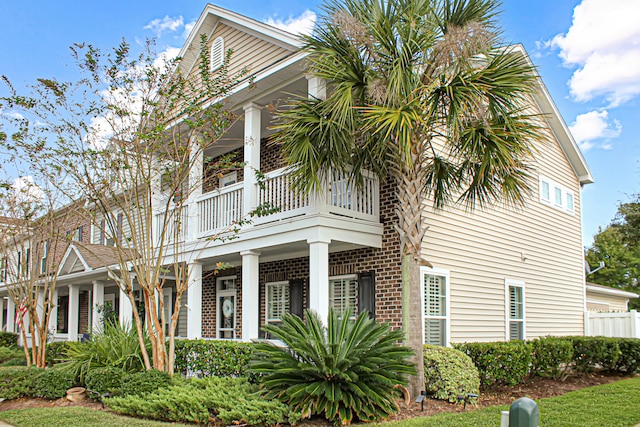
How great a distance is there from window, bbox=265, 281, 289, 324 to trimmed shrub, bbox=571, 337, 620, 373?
709 cm

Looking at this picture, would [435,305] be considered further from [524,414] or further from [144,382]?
[524,414]

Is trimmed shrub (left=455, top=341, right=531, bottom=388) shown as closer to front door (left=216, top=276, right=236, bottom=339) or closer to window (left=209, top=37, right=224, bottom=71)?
front door (left=216, top=276, right=236, bottom=339)

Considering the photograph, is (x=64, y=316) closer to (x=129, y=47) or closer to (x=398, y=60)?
(x=129, y=47)

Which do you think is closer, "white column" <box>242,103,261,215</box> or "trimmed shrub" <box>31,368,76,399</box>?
"trimmed shrub" <box>31,368,76,399</box>

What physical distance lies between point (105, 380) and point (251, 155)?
5.26 meters

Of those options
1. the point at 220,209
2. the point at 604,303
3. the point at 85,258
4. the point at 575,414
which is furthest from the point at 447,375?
the point at 604,303

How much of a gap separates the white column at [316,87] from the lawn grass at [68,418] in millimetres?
6338

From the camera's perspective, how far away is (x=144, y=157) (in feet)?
37.5

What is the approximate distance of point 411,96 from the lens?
9594 millimetres

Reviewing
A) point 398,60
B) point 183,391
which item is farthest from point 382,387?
point 398,60

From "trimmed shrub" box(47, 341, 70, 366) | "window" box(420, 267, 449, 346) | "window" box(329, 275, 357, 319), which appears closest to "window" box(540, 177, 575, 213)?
"window" box(420, 267, 449, 346)

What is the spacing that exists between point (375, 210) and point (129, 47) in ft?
18.5

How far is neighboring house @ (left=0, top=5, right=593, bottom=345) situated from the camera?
11680 mm

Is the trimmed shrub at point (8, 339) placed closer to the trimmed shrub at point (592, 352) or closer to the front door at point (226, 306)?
the front door at point (226, 306)
